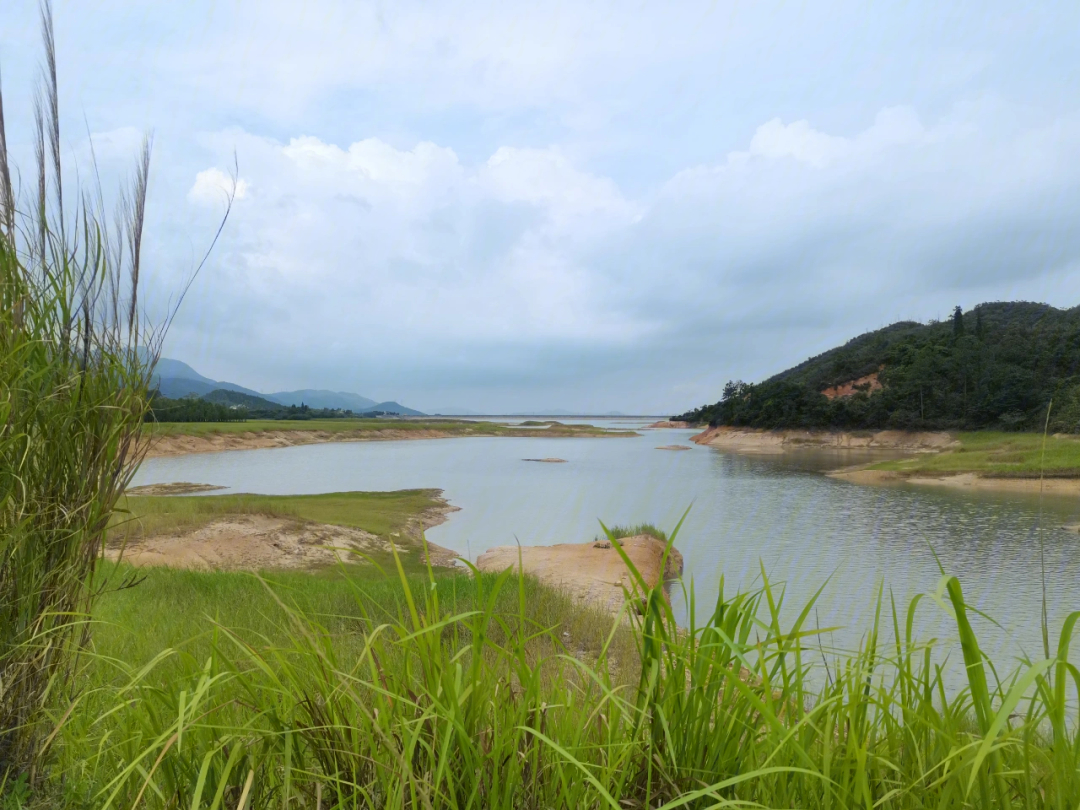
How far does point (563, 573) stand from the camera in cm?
960

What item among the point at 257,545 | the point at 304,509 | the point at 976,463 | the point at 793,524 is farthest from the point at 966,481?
the point at 257,545

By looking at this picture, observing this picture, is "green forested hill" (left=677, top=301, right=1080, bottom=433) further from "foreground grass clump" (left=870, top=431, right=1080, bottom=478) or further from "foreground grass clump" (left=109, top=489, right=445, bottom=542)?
"foreground grass clump" (left=109, top=489, right=445, bottom=542)

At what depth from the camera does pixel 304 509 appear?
16.4m

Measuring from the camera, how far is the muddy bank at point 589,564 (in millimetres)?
8625

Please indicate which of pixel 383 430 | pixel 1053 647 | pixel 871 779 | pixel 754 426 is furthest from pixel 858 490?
pixel 383 430

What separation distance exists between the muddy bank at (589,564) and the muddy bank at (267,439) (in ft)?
68.8

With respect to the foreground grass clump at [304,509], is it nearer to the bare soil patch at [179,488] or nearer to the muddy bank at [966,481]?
the bare soil patch at [179,488]

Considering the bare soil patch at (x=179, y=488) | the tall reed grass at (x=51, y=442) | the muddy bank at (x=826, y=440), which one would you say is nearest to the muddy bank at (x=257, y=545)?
the tall reed grass at (x=51, y=442)

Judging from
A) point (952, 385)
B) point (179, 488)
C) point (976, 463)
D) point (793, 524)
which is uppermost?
point (952, 385)

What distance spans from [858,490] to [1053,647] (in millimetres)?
16089

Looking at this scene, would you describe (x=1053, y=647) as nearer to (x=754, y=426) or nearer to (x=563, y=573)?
(x=563, y=573)

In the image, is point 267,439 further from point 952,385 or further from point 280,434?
point 952,385

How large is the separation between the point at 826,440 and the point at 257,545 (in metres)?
46.1

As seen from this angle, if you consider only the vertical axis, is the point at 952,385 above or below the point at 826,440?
Answer: above
